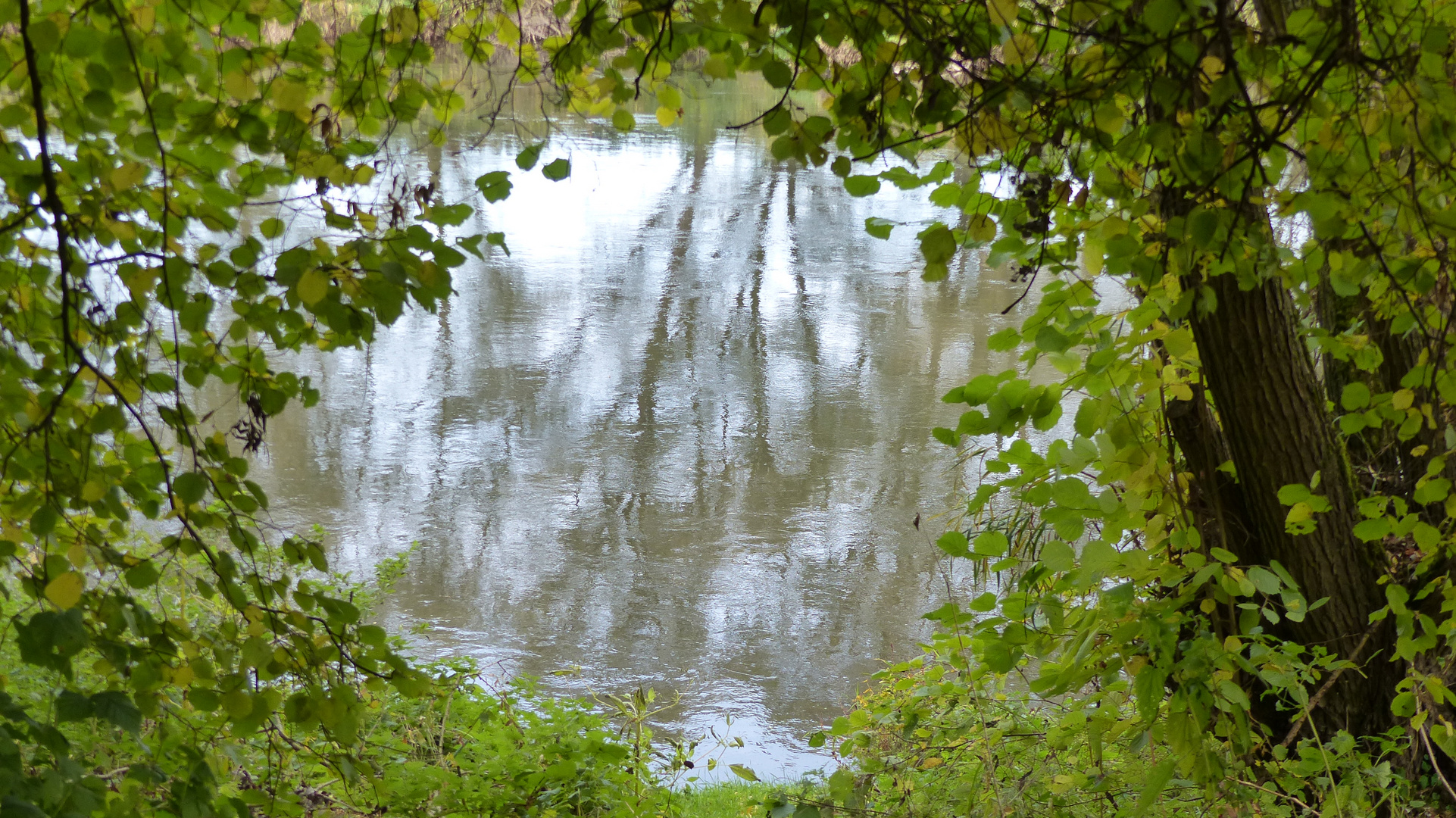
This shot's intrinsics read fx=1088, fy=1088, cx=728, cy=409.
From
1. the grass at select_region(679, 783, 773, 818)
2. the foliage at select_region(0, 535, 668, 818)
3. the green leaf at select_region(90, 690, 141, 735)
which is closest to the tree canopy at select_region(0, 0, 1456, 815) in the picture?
the green leaf at select_region(90, 690, 141, 735)

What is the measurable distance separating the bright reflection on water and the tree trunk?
2.20 meters

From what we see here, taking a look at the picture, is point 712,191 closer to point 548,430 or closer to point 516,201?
point 516,201

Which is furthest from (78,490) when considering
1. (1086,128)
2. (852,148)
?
(1086,128)

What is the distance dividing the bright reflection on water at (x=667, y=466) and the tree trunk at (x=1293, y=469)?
2198mm

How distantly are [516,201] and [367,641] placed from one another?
14.2m

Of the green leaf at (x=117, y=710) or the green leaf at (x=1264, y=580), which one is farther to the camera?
the green leaf at (x=1264, y=580)

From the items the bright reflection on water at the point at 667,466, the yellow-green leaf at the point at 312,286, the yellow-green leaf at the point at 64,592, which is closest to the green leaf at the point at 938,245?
the yellow-green leaf at the point at 312,286

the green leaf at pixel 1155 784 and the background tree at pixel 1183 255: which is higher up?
the background tree at pixel 1183 255

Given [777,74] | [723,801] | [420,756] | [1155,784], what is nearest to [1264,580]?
[1155,784]

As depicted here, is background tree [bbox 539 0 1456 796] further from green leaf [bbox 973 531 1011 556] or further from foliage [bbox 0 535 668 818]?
foliage [bbox 0 535 668 818]

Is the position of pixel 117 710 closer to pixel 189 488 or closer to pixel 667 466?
pixel 189 488

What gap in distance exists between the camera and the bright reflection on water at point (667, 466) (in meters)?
5.72

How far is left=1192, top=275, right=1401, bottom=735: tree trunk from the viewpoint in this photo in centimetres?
248

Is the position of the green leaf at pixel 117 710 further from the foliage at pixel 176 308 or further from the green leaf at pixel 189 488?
the green leaf at pixel 189 488
